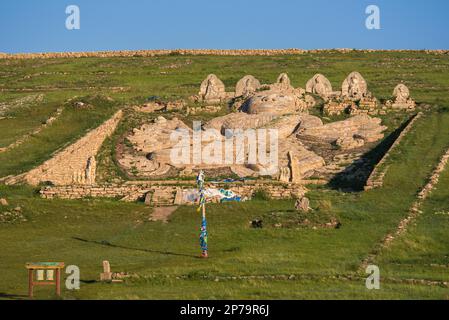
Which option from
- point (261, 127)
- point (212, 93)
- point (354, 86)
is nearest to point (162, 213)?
point (261, 127)

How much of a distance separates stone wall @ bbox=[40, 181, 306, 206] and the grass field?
90 centimetres

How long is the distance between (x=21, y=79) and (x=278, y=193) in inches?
1578

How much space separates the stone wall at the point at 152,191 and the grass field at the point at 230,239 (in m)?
0.90

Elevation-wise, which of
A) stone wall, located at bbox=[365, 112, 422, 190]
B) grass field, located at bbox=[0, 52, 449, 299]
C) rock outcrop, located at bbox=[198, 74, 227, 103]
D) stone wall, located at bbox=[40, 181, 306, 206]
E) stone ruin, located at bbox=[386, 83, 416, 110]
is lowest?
grass field, located at bbox=[0, 52, 449, 299]

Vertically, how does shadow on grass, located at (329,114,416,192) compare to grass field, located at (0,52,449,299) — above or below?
above

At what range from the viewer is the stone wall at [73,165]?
1975 inches

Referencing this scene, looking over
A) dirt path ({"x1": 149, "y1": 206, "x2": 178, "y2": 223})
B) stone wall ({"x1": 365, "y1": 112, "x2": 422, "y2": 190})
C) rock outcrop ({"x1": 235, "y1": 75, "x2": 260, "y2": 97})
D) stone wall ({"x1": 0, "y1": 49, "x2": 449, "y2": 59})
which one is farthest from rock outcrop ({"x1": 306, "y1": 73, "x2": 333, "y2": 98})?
dirt path ({"x1": 149, "y1": 206, "x2": 178, "y2": 223})

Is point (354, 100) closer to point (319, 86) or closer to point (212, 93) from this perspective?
point (319, 86)

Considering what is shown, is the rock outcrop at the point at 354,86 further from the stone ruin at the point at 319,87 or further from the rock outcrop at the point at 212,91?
the rock outcrop at the point at 212,91

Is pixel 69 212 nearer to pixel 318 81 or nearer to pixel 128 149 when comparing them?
pixel 128 149

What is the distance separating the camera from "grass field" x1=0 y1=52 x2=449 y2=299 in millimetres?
30438

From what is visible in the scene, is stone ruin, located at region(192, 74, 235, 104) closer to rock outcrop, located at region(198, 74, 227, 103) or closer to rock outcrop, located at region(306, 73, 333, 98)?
rock outcrop, located at region(198, 74, 227, 103)

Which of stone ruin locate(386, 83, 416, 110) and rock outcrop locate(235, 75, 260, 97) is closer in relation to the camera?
stone ruin locate(386, 83, 416, 110)
